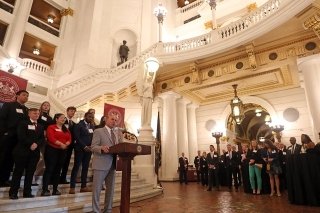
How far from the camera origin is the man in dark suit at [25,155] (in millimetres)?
3188

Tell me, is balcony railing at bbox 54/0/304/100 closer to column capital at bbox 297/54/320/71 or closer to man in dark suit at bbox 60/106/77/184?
column capital at bbox 297/54/320/71

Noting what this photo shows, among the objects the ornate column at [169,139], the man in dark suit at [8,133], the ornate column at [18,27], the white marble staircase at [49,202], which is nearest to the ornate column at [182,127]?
the ornate column at [169,139]

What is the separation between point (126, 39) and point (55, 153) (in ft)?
49.3

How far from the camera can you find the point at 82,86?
10930 mm

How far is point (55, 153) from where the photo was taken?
3738mm

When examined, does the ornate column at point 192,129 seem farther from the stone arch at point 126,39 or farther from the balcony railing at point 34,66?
the balcony railing at point 34,66

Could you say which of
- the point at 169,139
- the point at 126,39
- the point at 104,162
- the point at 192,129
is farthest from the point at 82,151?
the point at 126,39

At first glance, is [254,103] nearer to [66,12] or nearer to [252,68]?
[252,68]

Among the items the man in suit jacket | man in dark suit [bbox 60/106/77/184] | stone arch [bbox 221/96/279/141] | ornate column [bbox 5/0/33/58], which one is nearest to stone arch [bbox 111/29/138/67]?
ornate column [bbox 5/0/33/58]

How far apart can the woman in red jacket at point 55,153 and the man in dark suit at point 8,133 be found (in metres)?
0.50

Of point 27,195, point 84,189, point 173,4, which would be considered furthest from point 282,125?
point 173,4

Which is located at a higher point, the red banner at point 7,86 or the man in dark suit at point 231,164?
the red banner at point 7,86

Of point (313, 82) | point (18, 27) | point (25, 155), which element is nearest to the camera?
point (25, 155)

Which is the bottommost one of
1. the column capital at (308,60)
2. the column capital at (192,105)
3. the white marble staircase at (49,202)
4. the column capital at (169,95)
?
the white marble staircase at (49,202)
